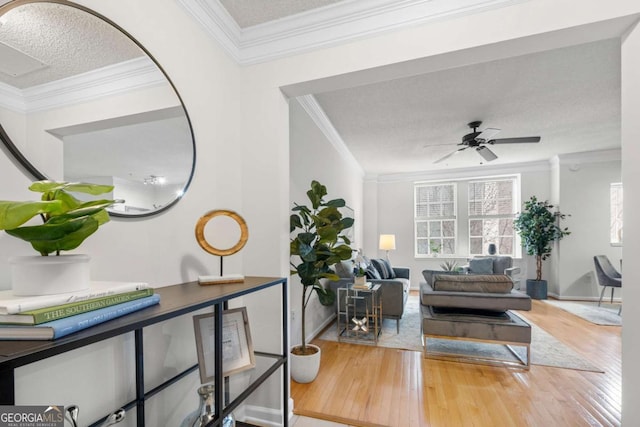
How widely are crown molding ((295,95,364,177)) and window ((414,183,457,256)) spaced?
2.49 meters

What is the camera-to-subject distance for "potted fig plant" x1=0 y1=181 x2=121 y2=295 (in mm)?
660

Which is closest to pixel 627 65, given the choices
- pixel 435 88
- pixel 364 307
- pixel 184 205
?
pixel 435 88

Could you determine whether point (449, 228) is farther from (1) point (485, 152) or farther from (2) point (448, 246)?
(1) point (485, 152)

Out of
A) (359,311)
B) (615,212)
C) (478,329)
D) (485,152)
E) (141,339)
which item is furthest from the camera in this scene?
(615,212)

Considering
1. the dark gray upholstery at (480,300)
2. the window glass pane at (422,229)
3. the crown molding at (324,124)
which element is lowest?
the dark gray upholstery at (480,300)

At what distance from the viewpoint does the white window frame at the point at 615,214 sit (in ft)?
16.7

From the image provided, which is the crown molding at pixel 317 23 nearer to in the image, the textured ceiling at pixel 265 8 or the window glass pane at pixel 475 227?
the textured ceiling at pixel 265 8

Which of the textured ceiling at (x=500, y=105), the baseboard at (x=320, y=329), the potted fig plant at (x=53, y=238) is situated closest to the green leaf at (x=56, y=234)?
the potted fig plant at (x=53, y=238)

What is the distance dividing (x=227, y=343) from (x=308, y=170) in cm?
225

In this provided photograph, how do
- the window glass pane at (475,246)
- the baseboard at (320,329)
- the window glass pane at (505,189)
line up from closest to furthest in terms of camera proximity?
the baseboard at (320,329)
the window glass pane at (505,189)
the window glass pane at (475,246)

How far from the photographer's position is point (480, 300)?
2656mm

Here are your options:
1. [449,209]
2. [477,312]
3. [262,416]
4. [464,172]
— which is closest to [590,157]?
[464,172]

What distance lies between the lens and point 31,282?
68 cm

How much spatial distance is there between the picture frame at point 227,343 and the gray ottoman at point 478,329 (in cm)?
201
